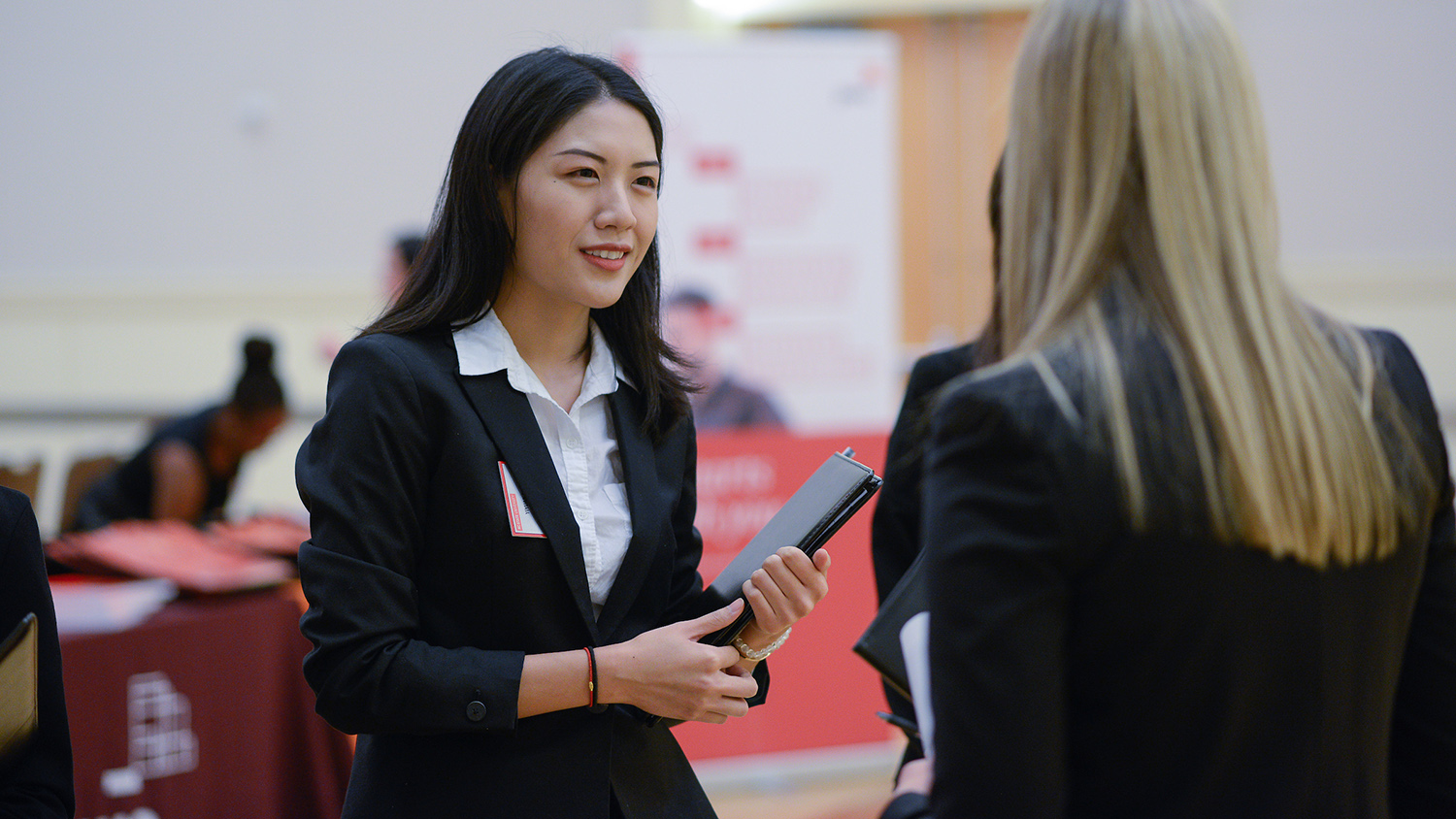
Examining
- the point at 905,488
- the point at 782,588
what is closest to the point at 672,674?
the point at 782,588

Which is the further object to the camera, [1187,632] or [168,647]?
[168,647]

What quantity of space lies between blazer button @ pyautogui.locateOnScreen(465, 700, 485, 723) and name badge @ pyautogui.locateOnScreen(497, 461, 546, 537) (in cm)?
17

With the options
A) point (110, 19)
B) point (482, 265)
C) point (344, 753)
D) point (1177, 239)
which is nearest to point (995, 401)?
point (1177, 239)

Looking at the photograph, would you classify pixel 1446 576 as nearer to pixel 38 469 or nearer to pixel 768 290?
pixel 38 469

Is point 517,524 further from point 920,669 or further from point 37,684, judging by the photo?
point 37,684

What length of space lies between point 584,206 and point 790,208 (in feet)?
11.7

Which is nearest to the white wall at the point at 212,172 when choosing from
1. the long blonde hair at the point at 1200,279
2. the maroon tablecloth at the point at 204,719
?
the maroon tablecloth at the point at 204,719

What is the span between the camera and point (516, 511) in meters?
1.11

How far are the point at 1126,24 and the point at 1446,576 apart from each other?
520 mm

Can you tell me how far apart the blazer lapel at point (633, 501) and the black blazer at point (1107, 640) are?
46cm

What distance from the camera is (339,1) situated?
555 cm

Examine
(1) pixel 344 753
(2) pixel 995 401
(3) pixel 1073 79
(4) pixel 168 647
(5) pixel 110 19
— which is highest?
(5) pixel 110 19

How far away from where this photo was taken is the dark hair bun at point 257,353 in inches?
130

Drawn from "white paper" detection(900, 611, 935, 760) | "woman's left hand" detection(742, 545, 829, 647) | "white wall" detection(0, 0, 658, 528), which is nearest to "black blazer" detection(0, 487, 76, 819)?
"woman's left hand" detection(742, 545, 829, 647)
